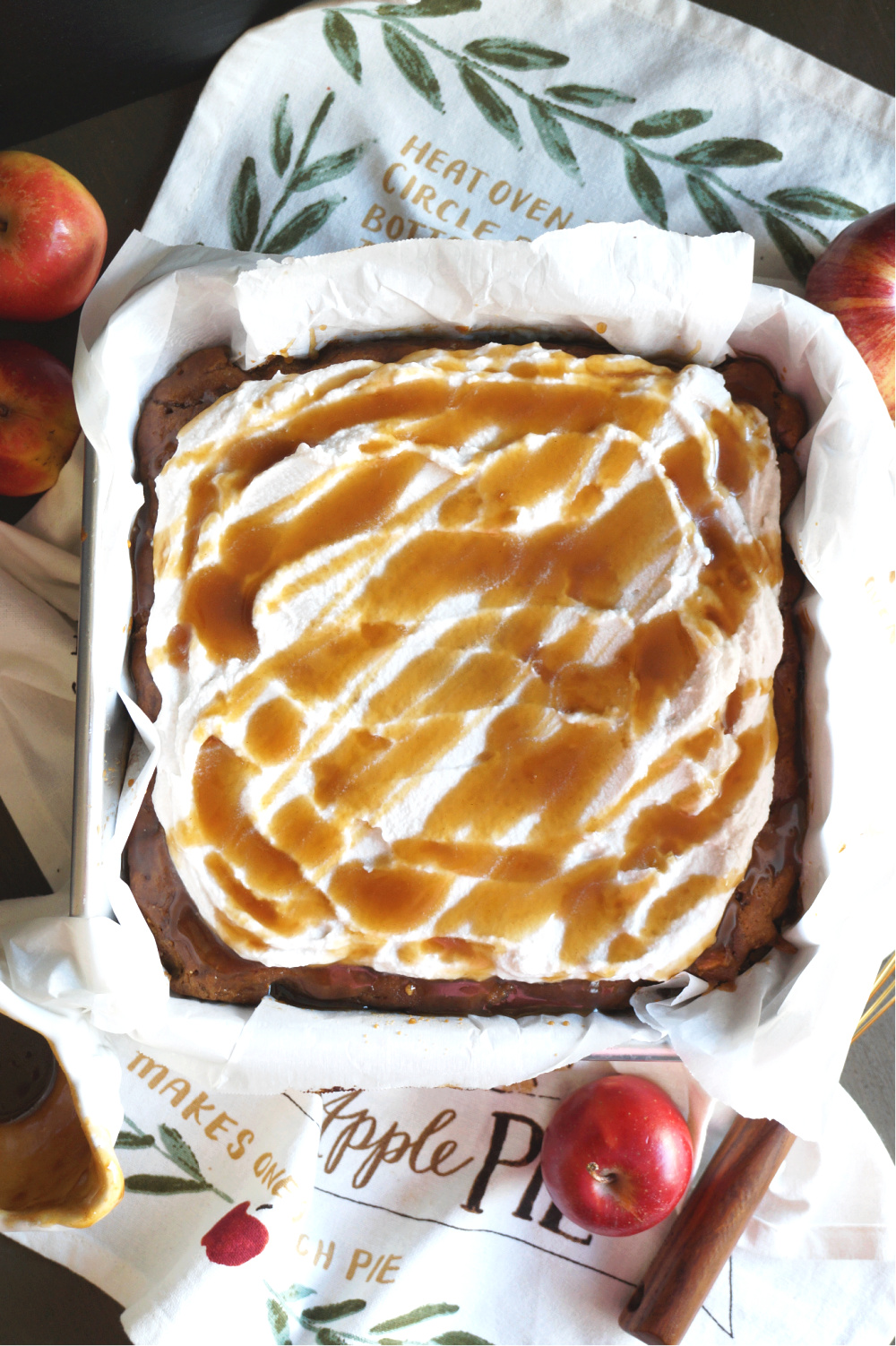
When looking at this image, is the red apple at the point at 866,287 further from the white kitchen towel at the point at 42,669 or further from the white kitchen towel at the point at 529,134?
the white kitchen towel at the point at 42,669

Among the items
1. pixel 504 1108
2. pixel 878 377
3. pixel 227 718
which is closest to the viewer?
pixel 227 718

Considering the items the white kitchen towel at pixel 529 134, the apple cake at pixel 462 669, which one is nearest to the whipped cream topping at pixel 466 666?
the apple cake at pixel 462 669

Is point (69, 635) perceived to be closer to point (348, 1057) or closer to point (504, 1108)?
point (348, 1057)

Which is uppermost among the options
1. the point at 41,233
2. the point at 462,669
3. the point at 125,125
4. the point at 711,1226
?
the point at 125,125

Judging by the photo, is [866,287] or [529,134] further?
[529,134]

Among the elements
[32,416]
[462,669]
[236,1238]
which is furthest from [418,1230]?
[32,416]

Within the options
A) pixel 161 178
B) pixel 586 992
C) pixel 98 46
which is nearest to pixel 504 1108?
pixel 586 992

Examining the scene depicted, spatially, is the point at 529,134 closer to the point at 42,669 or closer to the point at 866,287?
the point at 866,287
